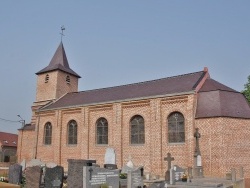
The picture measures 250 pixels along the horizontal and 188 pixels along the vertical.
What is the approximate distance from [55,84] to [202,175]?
695 inches

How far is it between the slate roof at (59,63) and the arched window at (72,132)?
738cm

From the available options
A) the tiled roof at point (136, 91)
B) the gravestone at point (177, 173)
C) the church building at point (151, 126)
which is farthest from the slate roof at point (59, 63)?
the gravestone at point (177, 173)

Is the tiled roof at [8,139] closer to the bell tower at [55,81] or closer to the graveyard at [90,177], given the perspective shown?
the bell tower at [55,81]

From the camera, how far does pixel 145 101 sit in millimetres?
20156

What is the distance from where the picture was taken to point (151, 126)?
63.9ft

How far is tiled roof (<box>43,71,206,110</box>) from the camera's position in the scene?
1998cm

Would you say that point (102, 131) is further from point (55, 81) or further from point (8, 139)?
point (8, 139)

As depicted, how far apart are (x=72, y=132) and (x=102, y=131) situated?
3.18 metres

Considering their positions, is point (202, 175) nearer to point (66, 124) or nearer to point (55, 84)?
point (66, 124)

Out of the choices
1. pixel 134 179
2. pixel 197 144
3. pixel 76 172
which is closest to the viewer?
pixel 76 172

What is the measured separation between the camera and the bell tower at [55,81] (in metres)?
28.9

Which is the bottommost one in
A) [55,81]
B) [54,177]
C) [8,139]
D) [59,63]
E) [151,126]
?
[54,177]

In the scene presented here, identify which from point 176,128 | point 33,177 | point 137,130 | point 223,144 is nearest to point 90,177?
point 33,177

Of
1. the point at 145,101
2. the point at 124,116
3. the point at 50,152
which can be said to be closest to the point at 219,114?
the point at 145,101
